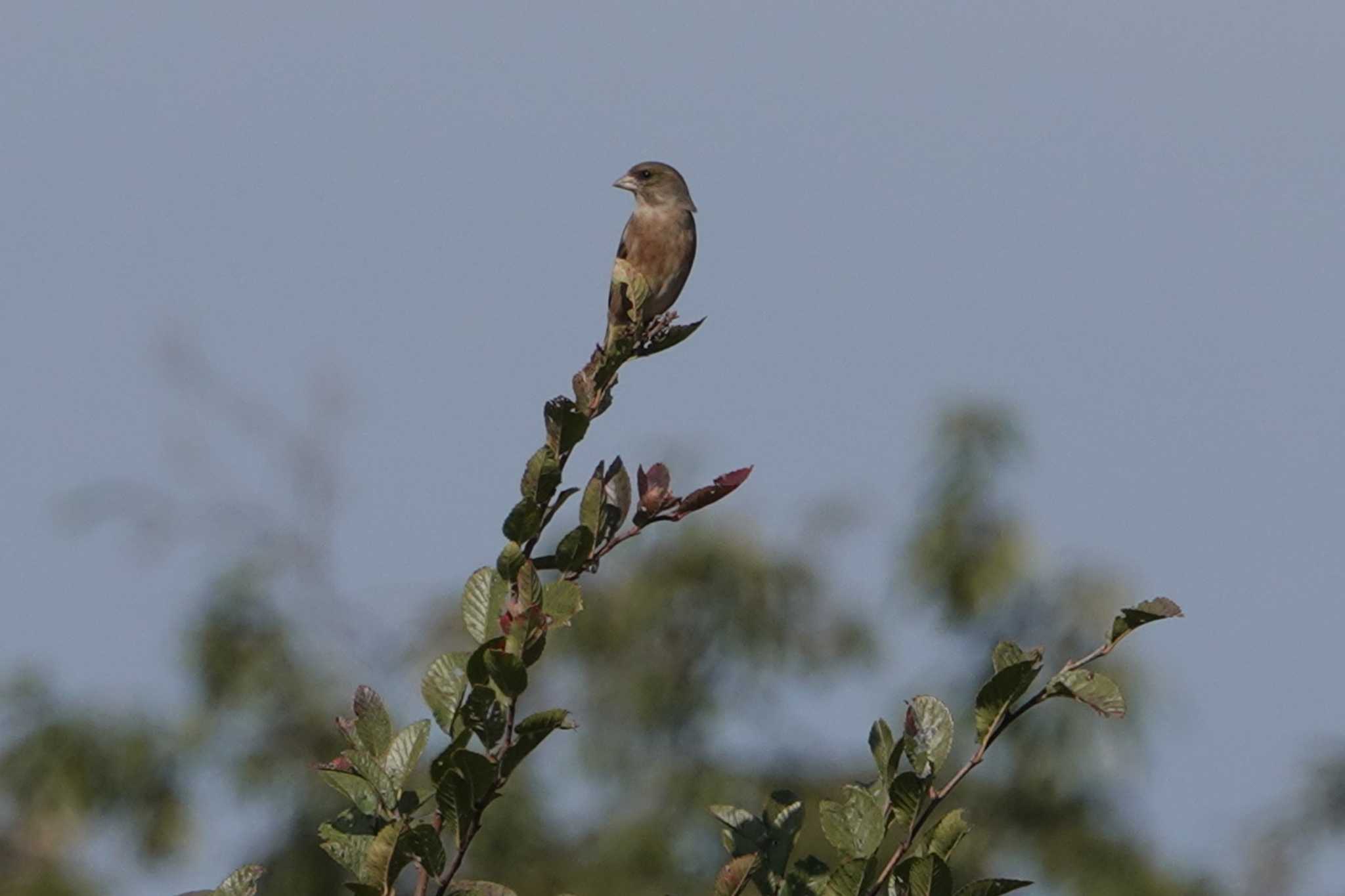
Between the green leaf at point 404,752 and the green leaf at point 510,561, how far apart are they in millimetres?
188

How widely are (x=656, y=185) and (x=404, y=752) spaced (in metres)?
5.75

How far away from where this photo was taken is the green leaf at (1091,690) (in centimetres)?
226

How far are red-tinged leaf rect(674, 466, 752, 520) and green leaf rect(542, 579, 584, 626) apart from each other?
0.30 m

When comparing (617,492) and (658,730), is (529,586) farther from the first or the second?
(658,730)

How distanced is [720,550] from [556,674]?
3.86 feet

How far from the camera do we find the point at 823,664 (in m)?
12.0

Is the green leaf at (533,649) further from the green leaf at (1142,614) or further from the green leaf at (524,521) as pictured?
the green leaf at (1142,614)

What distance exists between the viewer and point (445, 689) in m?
2.33

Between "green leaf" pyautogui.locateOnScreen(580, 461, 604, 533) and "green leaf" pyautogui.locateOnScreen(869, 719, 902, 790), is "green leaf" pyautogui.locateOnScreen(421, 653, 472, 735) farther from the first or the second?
"green leaf" pyautogui.locateOnScreen(869, 719, 902, 790)

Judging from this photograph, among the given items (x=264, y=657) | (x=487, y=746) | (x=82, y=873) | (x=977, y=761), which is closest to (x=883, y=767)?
(x=977, y=761)

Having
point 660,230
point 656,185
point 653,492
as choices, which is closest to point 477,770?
point 653,492

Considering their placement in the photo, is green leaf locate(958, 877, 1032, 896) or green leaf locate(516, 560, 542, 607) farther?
green leaf locate(516, 560, 542, 607)

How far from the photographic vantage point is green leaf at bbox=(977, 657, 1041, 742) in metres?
2.26

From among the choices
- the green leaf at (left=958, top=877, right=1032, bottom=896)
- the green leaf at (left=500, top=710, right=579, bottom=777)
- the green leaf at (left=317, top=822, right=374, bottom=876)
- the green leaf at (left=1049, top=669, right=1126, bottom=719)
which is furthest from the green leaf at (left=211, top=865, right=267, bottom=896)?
the green leaf at (left=1049, top=669, right=1126, bottom=719)
